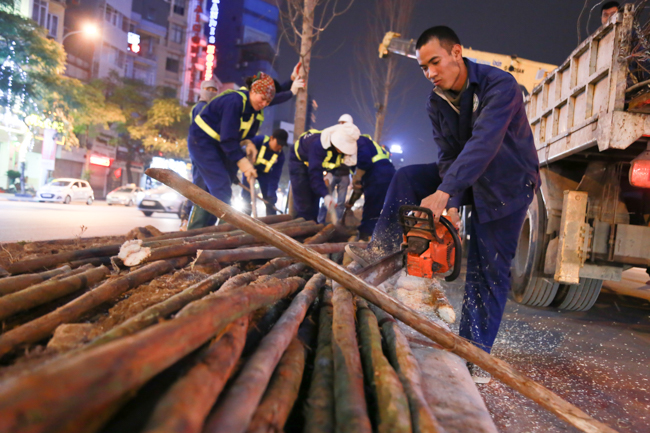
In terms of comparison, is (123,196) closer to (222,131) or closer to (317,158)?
(317,158)

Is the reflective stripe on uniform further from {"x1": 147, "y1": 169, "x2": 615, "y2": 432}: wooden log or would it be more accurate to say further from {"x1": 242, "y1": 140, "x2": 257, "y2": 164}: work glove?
{"x1": 147, "y1": 169, "x2": 615, "y2": 432}: wooden log

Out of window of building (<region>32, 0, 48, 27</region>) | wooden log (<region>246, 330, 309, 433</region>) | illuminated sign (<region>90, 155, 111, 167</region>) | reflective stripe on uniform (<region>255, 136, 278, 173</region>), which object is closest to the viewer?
wooden log (<region>246, 330, 309, 433</region>)

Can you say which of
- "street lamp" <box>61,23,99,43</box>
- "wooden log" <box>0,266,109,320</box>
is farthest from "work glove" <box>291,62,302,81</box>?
"street lamp" <box>61,23,99,43</box>

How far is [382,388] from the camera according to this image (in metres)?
1.32

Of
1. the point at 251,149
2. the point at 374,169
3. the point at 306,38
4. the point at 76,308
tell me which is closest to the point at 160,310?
the point at 76,308

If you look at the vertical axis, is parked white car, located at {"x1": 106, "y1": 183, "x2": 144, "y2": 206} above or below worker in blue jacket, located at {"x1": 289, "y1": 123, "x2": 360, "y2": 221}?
below

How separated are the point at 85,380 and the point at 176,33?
47.6m

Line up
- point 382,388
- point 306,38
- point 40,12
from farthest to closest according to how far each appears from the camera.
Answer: point 40,12, point 306,38, point 382,388


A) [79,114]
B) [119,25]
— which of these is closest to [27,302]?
[79,114]

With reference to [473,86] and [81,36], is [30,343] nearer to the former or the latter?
[473,86]

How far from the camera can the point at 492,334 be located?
97.2 inches

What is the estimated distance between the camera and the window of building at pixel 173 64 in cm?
4112

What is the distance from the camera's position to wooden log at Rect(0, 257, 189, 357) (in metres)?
1.43

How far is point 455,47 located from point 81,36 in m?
34.0
